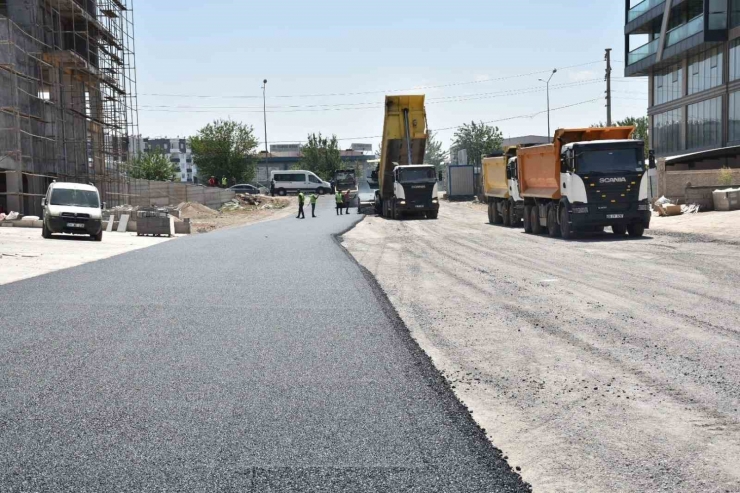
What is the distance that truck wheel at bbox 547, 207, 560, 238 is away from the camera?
1032 inches

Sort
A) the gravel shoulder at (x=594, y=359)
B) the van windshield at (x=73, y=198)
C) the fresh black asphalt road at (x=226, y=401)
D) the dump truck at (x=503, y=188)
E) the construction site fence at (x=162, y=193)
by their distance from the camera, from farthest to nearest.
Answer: the construction site fence at (x=162, y=193) < the dump truck at (x=503, y=188) < the van windshield at (x=73, y=198) < the gravel shoulder at (x=594, y=359) < the fresh black asphalt road at (x=226, y=401)

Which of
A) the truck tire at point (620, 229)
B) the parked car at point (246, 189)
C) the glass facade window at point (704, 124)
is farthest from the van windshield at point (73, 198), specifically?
the parked car at point (246, 189)

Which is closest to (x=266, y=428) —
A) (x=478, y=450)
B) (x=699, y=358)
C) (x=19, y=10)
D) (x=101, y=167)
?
(x=478, y=450)

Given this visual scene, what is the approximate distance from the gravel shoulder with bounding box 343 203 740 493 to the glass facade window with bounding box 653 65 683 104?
36170mm

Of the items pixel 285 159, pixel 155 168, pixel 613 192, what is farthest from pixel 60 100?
pixel 285 159

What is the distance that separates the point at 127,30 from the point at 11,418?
46.8 metres

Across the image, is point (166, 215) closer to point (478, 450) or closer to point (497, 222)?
point (497, 222)

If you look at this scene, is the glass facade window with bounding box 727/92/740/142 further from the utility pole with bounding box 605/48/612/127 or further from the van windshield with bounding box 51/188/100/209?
the van windshield with bounding box 51/188/100/209

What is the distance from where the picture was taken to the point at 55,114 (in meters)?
41.0

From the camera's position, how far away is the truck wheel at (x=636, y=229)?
24781mm

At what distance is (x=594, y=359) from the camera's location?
797 centimetres

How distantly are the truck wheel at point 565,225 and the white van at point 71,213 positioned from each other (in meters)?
15.2

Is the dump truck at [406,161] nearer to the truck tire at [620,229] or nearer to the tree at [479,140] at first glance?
the truck tire at [620,229]

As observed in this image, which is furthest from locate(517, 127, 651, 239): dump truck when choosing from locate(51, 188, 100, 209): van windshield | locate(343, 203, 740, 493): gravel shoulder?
locate(51, 188, 100, 209): van windshield
